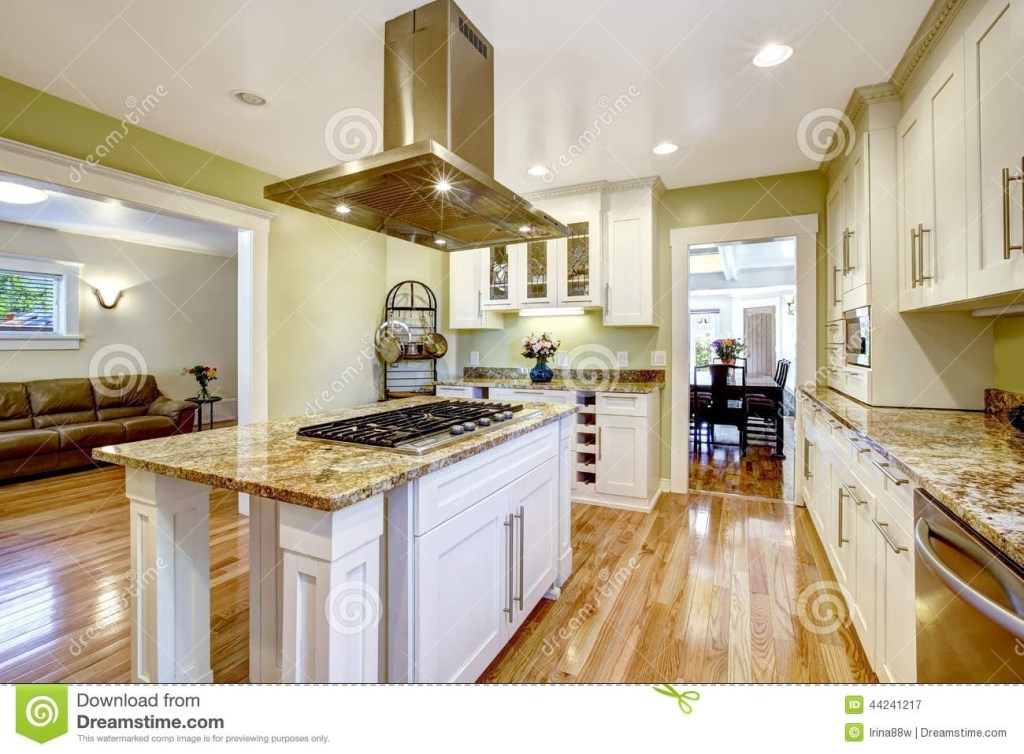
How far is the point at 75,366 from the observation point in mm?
5023

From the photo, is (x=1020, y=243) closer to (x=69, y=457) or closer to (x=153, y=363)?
(x=69, y=457)

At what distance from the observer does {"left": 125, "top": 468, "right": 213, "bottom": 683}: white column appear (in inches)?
50.9

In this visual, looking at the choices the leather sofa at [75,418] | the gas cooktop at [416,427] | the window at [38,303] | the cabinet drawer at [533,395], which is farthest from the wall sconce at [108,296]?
the gas cooktop at [416,427]

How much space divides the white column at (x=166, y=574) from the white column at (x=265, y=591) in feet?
0.46

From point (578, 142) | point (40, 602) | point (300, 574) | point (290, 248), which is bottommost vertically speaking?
point (40, 602)

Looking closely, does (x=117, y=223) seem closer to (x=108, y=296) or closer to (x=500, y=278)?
(x=108, y=296)

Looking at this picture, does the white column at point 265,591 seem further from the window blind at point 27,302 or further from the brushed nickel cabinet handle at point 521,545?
the window blind at point 27,302

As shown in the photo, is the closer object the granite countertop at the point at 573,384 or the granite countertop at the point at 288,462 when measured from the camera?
the granite countertop at the point at 288,462

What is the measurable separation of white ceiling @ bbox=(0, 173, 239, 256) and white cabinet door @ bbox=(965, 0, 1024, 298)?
4.25m

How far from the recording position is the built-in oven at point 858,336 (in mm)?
2281

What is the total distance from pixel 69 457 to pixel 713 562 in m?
5.41

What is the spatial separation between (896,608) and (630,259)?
2.78 meters

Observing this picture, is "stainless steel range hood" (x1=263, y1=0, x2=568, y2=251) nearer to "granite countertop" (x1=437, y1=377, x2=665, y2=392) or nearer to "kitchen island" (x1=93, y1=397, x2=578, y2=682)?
"kitchen island" (x1=93, y1=397, x2=578, y2=682)
